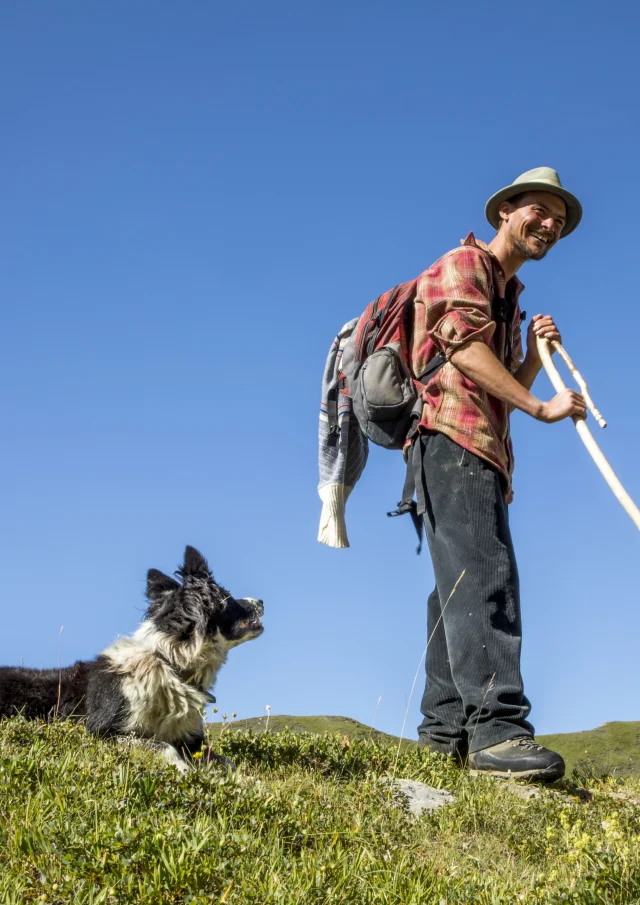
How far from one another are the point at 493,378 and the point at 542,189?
5.39ft

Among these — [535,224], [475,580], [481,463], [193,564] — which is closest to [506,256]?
[535,224]

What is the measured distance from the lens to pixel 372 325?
6641 millimetres

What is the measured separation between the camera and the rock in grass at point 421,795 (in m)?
4.88

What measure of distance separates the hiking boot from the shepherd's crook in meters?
1.65

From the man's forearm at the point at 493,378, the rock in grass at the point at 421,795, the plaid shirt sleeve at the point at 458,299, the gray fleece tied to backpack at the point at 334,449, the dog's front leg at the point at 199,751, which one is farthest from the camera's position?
the gray fleece tied to backpack at the point at 334,449

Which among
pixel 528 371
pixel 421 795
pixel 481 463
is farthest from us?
pixel 528 371

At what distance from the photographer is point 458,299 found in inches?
240

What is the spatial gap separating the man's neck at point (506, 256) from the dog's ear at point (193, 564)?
3.15 m

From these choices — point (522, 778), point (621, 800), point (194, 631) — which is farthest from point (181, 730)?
point (621, 800)

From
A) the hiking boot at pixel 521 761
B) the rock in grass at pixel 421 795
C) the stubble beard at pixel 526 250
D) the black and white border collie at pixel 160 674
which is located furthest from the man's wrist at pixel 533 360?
the rock in grass at pixel 421 795

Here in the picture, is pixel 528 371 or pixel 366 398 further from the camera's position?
pixel 528 371

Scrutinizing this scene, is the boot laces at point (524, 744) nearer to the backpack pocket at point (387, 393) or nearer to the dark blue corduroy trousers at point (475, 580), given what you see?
the dark blue corduroy trousers at point (475, 580)

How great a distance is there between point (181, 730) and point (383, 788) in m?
1.90

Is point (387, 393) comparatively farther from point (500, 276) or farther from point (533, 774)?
point (533, 774)
